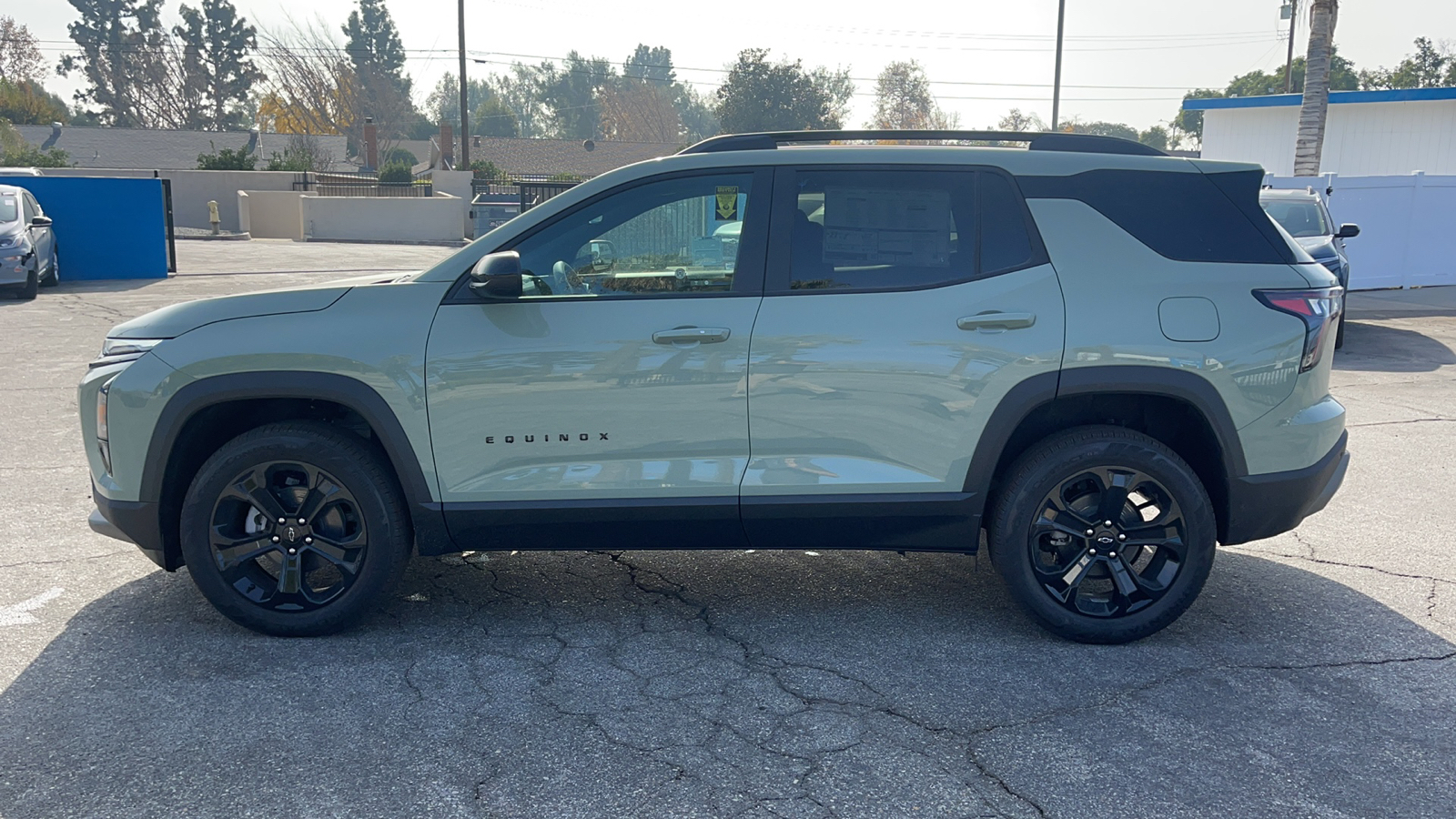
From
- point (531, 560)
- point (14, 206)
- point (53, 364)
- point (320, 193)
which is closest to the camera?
point (531, 560)

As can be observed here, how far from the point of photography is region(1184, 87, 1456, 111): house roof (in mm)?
28203

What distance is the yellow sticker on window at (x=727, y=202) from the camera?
4480 millimetres

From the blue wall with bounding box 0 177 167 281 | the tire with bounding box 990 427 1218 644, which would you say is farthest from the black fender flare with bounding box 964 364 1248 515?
the blue wall with bounding box 0 177 167 281

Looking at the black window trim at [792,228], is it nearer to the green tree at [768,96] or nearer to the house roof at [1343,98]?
the house roof at [1343,98]

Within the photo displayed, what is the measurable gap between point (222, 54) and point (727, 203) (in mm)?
96419

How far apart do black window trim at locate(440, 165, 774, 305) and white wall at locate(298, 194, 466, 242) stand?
33.8m

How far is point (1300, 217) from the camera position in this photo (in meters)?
14.2

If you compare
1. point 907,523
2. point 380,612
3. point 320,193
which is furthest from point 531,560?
point 320,193

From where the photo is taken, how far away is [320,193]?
40.6m

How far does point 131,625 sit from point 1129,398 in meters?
4.13

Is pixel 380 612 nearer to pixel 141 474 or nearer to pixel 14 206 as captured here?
pixel 141 474

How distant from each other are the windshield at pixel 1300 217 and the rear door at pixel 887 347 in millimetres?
11133

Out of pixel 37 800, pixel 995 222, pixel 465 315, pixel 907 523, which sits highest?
pixel 995 222

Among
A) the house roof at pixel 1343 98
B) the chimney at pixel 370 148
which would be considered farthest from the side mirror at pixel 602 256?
the chimney at pixel 370 148
